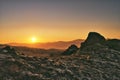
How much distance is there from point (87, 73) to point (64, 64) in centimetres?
468

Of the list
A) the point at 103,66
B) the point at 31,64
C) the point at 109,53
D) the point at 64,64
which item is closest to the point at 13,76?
the point at 31,64

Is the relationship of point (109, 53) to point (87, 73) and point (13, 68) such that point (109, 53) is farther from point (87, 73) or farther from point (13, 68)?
point (13, 68)

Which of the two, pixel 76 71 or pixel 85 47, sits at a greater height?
pixel 85 47

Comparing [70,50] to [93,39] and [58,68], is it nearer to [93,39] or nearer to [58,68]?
[93,39]

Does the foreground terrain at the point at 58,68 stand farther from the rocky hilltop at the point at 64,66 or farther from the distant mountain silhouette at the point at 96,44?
the distant mountain silhouette at the point at 96,44

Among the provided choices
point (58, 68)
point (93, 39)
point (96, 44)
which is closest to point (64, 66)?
point (58, 68)

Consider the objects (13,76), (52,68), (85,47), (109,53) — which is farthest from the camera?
(85,47)

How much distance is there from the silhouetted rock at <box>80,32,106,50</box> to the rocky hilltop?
215 inches

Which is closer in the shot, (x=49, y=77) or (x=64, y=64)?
(x=49, y=77)

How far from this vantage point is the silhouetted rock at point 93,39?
7062 centimetres

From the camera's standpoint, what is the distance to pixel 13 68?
47.5 metres

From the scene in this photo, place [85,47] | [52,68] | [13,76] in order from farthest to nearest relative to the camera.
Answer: [85,47] < [52,68] < [13,76]

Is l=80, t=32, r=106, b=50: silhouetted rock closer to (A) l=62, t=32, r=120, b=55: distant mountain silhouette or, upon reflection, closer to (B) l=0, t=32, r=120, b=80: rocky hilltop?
(A) l=62, t=32, r=120, b=55: distant mountain silhouette

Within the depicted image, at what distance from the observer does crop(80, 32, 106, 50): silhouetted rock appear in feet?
232
